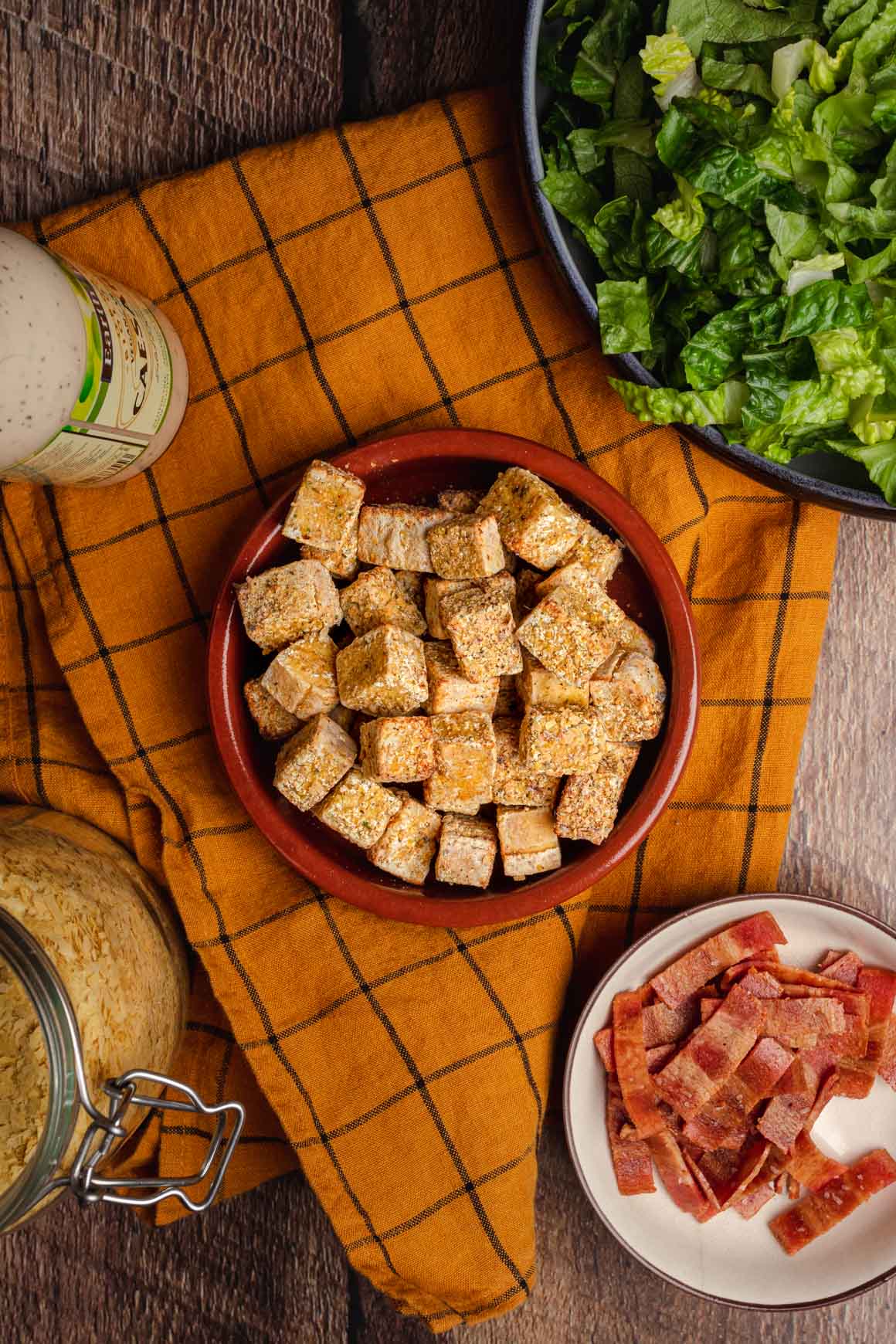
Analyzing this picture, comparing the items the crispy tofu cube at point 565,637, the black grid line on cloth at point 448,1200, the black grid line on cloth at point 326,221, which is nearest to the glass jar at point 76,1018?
the black grid line on cloth at point 448,1200

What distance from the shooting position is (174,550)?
213 centimetres

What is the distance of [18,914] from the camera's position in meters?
1.74

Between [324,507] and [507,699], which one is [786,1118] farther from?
[324,507]

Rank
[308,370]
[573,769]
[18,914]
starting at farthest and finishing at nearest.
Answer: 1. [308,370]
2. [573,769]
3. [18,914]

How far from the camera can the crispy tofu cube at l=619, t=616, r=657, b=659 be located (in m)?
1.94

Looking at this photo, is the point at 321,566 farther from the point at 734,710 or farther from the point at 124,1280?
the point at 124,1280

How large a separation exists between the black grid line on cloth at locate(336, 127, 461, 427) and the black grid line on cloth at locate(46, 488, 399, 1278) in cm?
78

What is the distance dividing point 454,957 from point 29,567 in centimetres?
116

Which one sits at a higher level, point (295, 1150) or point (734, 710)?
point (734, 710)

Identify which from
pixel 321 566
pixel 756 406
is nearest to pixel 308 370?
pixel 321 566

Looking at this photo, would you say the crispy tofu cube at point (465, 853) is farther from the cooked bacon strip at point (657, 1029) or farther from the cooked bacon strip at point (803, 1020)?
the cooked bacon strip at point (803, 1020)

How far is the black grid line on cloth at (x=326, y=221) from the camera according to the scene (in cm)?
206

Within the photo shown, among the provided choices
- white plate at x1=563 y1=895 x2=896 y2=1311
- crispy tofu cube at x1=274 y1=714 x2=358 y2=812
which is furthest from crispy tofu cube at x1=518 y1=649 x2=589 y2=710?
white plate at x1=563 y1=895 x2=896 y2=1311

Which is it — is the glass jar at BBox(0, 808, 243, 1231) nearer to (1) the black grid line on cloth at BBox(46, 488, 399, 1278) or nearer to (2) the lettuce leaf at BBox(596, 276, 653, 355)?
(1) the black grid line on cloth at BBox(46, 488, 399, 1278)
